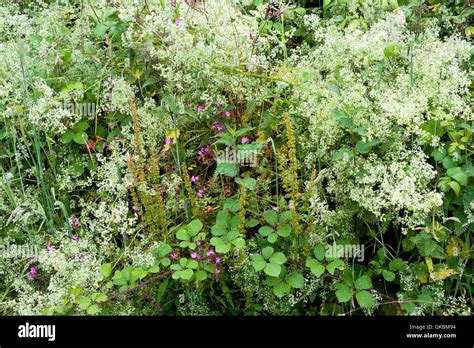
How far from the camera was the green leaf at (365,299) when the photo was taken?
2561mm

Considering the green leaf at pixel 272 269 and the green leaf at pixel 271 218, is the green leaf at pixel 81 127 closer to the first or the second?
the green leaf at pixel 271 218

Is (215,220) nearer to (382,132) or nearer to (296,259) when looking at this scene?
(296,259)

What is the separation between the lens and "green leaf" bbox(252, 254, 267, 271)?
2.50 metres

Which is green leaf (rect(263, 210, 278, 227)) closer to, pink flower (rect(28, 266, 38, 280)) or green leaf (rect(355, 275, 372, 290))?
green leaf (rect(355, 275, 372, 290))

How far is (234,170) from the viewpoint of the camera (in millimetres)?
2787

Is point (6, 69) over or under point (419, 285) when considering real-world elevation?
over

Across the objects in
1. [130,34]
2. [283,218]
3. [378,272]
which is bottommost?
[378,272]

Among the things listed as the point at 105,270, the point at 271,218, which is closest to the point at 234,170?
the point at 271,218

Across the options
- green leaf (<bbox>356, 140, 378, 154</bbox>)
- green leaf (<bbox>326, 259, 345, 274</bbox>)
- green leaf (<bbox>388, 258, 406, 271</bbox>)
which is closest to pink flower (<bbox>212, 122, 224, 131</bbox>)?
green leaf (<bbox>356, 140, 378, 154</bbox>)

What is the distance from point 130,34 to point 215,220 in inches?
42.0

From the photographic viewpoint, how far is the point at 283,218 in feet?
8.86

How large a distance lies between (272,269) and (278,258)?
0.24 feet

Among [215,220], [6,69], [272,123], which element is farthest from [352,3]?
[6,69]

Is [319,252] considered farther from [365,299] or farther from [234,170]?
[234,170]
